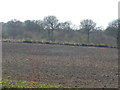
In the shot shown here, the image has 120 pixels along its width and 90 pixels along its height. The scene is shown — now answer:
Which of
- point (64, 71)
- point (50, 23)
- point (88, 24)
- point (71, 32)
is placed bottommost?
point (64, 71)

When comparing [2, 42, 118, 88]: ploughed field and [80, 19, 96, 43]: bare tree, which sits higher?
[80, 19, 96, 43]: bare tree

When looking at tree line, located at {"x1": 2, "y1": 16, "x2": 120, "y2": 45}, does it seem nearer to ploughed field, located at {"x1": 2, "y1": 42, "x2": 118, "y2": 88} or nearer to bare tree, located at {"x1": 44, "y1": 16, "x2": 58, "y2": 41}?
bare tree, located at {"x1": 44, "y1": 16, "x2": 58, "y2": 41}

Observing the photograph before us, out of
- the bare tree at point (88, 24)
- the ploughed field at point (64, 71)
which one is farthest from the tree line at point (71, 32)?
the ploughed field at point (64, 71)

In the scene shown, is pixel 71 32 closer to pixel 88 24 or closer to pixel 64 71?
pixel 88 24

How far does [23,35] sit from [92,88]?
2511 centimetres

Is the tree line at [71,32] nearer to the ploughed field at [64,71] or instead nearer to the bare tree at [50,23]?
the bare tree at [50,23]

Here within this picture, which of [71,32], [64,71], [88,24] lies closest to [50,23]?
[71,32]

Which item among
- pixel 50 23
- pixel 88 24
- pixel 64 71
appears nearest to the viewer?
pixel 64 71

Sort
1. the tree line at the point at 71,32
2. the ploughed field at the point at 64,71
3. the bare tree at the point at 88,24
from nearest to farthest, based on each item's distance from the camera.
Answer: the ploughed field at the point at 64,71, the tree line at the point at 71,32, the bare tree at the point at 88,24

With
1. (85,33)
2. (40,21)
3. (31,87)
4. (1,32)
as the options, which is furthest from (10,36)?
(31,87)

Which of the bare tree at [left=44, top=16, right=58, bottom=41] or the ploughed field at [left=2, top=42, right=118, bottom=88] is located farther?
the bare tree at [left=44, top=16, right=58, bottom=41]

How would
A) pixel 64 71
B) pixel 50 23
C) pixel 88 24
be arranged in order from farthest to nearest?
1. pixel 88 24
2. pixel 50 23
3. pixel 64 71

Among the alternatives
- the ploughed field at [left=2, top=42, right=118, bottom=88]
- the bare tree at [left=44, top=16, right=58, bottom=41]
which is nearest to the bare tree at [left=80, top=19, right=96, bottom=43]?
the bare tree at [left=44, top=16, right=58, bottom=41]

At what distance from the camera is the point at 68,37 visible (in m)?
39.2
